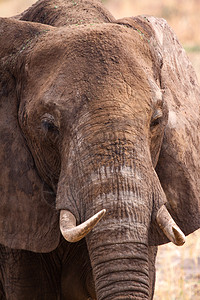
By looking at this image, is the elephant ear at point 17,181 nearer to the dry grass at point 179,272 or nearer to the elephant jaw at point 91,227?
the elephant jaw at point 91,227

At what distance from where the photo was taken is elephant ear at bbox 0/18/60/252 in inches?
152

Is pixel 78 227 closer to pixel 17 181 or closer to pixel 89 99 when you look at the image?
pixel 89 99

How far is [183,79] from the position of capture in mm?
4383

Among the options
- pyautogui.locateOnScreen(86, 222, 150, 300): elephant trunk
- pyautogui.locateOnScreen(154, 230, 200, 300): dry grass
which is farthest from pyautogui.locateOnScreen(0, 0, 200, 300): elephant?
pyautogui.locateOnScreen(154, 230, 200, 300): dry grass

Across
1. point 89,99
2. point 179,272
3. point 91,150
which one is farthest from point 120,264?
point 179,272

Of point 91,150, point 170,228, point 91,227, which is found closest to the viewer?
point 91,227

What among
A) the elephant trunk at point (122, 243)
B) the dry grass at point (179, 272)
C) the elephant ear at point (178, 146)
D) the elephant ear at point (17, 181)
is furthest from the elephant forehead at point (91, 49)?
the dry grass at point (179, 272)

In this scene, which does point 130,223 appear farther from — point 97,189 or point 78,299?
point 78,299

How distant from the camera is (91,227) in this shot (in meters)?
3.12

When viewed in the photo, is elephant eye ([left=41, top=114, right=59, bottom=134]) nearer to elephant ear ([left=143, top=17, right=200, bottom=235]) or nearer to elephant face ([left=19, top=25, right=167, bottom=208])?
elephant face ([left=19, top=25, right=167, bottom=208])

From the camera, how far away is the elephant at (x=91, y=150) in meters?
3.27

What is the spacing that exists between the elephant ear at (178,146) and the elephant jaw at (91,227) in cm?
67

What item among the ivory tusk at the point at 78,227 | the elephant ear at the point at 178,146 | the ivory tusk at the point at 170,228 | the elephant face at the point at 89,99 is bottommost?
the elephant ear at the point at 178,146

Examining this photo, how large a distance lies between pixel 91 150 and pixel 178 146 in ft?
2.66
